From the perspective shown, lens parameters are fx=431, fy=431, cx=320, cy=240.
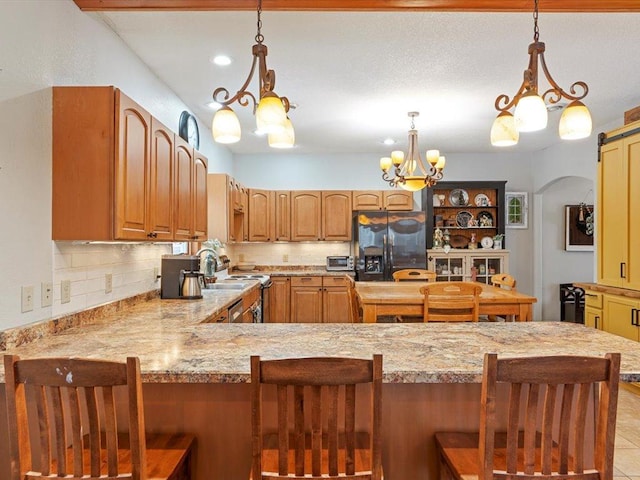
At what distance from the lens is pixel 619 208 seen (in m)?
3.92

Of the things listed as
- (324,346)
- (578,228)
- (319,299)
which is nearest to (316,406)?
(324,346)

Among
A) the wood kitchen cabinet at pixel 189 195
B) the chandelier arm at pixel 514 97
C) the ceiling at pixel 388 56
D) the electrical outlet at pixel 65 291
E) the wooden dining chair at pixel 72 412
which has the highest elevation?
the ceiling at pixel 388 56

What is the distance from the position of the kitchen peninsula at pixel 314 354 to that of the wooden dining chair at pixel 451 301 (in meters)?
1.02

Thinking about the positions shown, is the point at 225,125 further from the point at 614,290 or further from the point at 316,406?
the point at 614,290

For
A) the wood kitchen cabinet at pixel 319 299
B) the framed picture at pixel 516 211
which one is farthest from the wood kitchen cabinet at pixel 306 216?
the framed picture at pixel 516 211

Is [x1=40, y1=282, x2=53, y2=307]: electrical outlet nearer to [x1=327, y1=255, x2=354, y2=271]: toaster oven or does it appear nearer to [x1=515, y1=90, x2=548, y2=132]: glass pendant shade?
[x1=515, y1=90, x2=548, y2=132]: glass pendant shade

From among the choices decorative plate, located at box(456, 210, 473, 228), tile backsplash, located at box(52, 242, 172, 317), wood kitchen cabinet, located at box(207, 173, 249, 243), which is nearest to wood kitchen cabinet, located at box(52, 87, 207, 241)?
tile backsplash, located at box(52, 242, 172, 317)

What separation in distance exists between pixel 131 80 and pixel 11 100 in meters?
1.31

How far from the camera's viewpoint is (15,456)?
122 centimetres

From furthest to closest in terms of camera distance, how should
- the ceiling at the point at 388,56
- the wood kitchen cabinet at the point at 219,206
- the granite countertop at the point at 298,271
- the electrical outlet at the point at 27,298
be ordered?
the granite countertop at the point at 298,271, the wood kitchen cabinet at the point at 219,206, the ceiling at the point at 388,56, the electrical outlet at the point at 27,298

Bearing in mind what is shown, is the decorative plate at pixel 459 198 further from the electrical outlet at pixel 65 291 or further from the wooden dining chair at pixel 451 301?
the electrical outlet at pixel 65 291

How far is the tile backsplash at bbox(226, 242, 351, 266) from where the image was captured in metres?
6.74

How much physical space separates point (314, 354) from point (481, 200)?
565cm

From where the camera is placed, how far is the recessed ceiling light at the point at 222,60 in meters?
3.22
